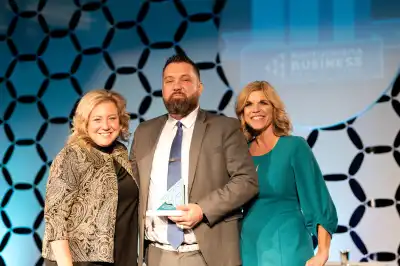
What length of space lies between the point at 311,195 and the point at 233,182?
1.19 ft

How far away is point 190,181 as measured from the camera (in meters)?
2.36

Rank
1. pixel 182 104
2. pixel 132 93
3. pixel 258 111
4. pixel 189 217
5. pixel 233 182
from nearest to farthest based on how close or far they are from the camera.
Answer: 1. pixel 189 217
2. pixel 233 182
3. pixel 182 104
4. pixel 258 111
5. pixel 132 93

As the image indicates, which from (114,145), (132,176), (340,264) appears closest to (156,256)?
(132,176)

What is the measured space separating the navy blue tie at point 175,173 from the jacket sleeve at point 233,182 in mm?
130

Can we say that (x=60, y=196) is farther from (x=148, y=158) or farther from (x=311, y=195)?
(x=311, y=195)

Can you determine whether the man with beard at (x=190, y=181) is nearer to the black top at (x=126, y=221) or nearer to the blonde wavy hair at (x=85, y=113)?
the black top at (x=126, y=221)

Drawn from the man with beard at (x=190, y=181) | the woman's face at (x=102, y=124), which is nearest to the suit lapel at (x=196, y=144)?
the man with beard at (x=190, y=181)

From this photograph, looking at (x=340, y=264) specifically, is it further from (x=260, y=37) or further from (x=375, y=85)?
(x=260, y=37)

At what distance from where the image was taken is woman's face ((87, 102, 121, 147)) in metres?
2.40

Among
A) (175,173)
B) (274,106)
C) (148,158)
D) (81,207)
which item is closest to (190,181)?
(175,173)

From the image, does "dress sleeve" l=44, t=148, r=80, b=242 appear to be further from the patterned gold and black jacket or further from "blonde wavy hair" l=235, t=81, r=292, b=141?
"blonde wavy hair" l=235, t=81, r=292, b=141

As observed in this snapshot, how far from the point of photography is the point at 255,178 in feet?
7.92

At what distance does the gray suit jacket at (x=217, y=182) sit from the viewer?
91.2 inches

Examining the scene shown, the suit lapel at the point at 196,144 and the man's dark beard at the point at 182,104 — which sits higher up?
the man's dark beard at the point at 182,104
